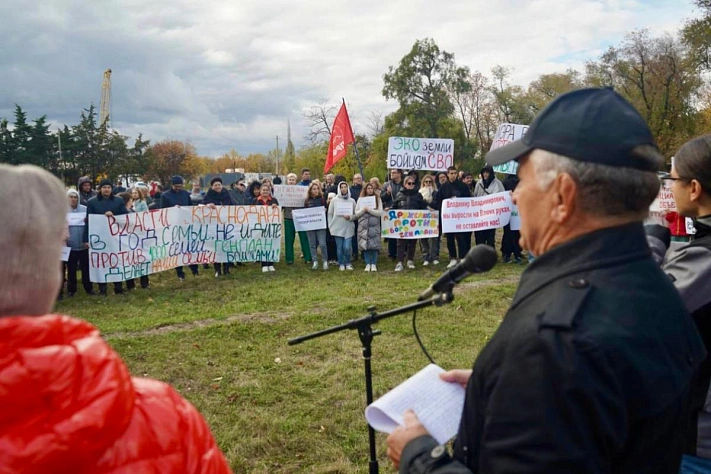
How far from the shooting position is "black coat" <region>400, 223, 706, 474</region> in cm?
116

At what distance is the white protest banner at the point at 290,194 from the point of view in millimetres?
12945

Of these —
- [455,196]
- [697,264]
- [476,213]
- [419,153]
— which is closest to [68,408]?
[697,264]

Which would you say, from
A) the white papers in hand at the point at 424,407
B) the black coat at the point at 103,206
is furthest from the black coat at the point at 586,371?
the black coat at the point at 103,206

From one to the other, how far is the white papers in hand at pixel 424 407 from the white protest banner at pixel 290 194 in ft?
37.4

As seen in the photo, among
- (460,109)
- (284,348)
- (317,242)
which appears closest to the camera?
(284,348)

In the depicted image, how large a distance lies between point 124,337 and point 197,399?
7.91ft

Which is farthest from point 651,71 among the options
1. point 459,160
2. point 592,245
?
point 592,245

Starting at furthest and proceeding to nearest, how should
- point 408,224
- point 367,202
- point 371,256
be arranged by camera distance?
point 408,224 < point 367,202 < point 371,256

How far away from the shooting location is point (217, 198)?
12.1 meters

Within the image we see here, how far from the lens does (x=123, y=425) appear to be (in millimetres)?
1100

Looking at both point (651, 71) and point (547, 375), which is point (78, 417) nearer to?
point (547, 375)

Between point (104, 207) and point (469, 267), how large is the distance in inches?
383

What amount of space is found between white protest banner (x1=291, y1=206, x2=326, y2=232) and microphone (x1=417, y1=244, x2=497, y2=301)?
33.9 ft

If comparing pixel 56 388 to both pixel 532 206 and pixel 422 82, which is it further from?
pixel 422 82
